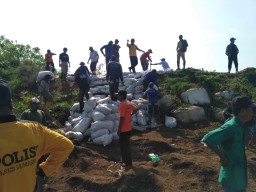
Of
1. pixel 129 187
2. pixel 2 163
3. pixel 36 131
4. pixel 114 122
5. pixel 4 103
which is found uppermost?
pixel 4 103

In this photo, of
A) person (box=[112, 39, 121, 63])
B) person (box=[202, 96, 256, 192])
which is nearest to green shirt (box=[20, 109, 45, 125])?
person (box=[202, 96, 256, 192])

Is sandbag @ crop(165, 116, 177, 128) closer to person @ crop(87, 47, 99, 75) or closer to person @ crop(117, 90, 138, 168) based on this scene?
person @ crop(117, 90, 138, 168)

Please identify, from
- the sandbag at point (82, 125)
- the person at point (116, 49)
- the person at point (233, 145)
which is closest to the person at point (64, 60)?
the person at point (116, 49)

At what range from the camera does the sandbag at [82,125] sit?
30.1ft

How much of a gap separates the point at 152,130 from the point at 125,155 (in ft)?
10.3

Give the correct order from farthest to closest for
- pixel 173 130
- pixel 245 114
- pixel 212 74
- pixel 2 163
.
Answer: pixel 212 74 → pixel 173 130 → pixel 245 114 → pixel 2 163

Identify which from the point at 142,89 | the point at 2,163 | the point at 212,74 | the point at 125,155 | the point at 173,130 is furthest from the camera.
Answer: the point at 212,74

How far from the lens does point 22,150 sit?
212 centimetres

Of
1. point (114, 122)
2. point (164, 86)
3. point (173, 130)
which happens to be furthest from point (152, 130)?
point (164, 86)

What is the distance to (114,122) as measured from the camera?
30.8ft

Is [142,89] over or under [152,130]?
over

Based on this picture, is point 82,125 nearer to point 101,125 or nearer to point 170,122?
point 101,125

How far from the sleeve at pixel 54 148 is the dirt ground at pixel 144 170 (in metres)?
3.81

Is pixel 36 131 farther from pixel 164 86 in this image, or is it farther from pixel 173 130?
pixel 164 86
